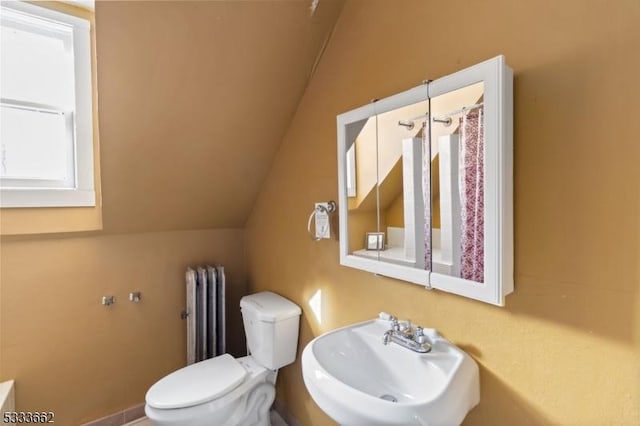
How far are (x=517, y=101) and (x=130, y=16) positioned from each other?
1414mm

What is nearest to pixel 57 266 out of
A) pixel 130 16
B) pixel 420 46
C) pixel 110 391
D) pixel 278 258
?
pixel 110 391

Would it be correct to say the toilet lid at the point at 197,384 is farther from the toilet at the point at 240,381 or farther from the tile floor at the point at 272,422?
the tile floor at the point at 272,422

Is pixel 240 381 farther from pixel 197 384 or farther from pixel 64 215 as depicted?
pixel 64 215

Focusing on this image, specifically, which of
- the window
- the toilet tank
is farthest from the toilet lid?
the window

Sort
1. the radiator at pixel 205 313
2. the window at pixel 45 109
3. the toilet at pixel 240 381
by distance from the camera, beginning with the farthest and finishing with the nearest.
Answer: the radiator at pixel 205 313
the window at pixel 45 109
the toilet at pixel 240 381

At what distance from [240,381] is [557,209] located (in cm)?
153

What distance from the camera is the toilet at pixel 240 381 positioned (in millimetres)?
1430

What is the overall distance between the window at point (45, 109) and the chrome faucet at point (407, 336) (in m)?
1.77

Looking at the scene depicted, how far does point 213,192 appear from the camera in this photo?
2047mm

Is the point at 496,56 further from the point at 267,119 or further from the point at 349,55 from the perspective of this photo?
the point at 267,119

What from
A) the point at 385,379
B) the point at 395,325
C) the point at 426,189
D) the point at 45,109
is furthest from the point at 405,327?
the point at 45,109

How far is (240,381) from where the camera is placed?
1.60m

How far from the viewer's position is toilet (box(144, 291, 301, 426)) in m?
1.43

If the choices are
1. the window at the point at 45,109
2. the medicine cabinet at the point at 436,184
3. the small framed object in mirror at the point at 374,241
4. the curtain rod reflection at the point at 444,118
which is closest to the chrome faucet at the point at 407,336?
the medicine cabinet at the point at 436,184
